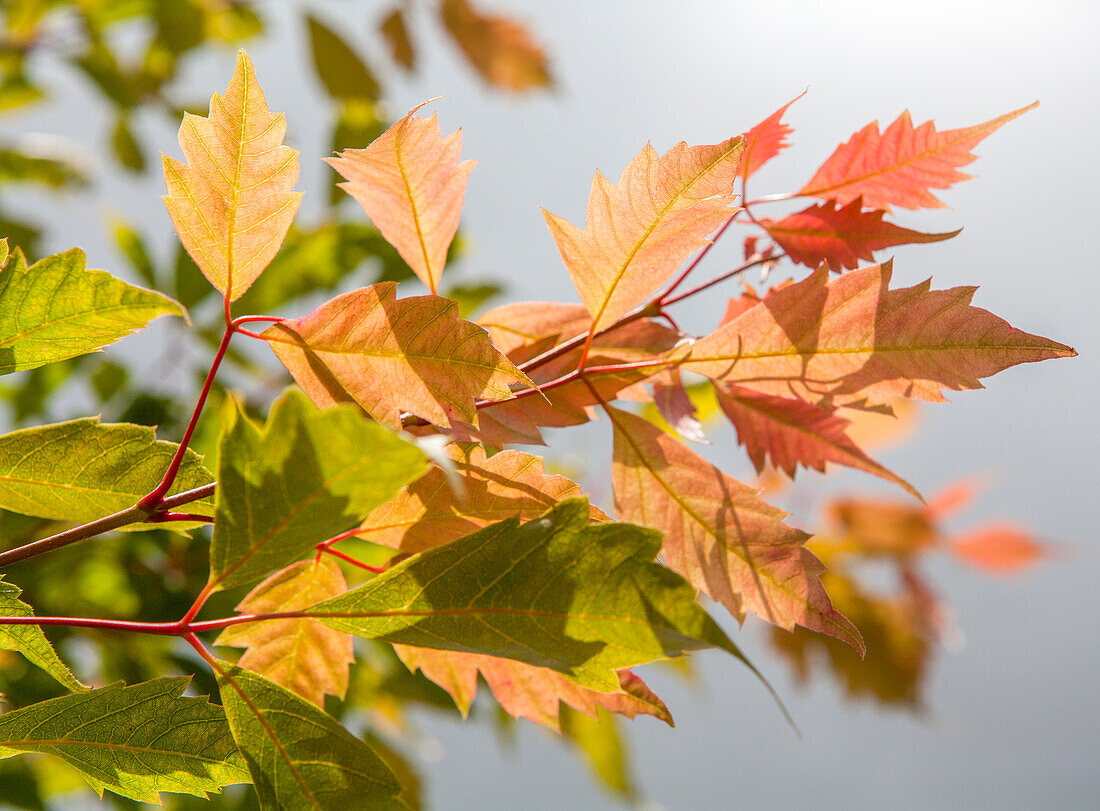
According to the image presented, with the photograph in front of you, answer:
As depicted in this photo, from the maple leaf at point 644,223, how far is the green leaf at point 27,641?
0.57 feet

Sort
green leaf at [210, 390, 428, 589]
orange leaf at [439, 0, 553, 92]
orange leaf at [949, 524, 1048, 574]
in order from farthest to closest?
orange leaf at [439, 0, 553, 92], orange leaf at [949, 524, 1048, 574], green leaf at [210, 390, 428, 589]

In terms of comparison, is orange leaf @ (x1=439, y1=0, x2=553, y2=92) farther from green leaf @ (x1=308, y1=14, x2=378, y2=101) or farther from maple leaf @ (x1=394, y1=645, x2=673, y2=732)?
maple leaf @ (x1=394, y1=645, x2=673, y2=732)

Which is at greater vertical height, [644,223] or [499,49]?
[499,49]

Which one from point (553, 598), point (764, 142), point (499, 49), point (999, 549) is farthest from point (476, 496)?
point (499, 49)

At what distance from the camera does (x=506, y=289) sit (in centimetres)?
76

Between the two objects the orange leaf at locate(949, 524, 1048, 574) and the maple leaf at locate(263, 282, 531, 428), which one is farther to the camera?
the orange leaf at locate(949, 524, 1048, 574)

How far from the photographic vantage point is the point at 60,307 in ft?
0.72

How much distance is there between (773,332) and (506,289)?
553 mm

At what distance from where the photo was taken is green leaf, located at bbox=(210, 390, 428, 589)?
6.0 inches

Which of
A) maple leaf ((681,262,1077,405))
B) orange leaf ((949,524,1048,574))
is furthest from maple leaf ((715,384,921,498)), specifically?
orange leaf ((949,524,1048,574))

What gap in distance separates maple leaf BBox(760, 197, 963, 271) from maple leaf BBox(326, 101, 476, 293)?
4.0 inches

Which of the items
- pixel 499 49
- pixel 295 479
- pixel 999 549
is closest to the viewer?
pixel 295 479

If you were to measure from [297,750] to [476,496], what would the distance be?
0.08m

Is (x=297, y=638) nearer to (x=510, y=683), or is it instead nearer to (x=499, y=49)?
(x=510, y=683)
